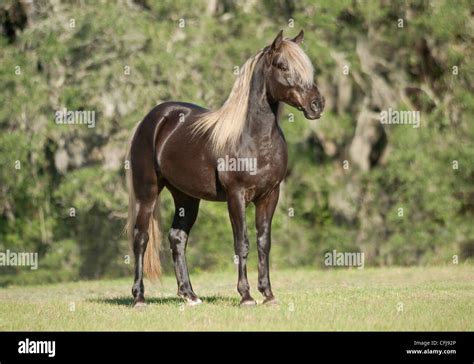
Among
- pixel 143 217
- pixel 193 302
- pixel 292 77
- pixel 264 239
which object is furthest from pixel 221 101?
pixel 292 77

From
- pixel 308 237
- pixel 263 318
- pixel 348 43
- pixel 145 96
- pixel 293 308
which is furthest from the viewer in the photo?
pixel 308 237

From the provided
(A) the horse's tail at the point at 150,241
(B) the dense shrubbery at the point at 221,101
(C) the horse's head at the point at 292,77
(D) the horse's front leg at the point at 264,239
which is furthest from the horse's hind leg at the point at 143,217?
(B) the dense shrubbery at the point at 221,101

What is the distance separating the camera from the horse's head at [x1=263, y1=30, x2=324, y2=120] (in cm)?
901

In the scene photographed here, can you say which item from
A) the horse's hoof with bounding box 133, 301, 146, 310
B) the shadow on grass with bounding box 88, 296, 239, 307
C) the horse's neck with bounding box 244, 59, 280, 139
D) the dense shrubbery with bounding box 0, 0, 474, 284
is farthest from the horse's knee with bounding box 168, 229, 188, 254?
the dense shrubbery with bounding box 0, 0, 474, 284

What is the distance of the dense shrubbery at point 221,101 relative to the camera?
19.0m

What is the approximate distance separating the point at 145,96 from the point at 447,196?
7.48 m

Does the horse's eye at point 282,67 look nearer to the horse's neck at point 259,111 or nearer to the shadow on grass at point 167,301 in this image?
the horse's neck at point 259,111

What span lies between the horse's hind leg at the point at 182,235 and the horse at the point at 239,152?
0.06 feet

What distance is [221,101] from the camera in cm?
1966

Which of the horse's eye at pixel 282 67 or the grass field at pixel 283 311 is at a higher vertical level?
the horse's eye at pixel 282 67

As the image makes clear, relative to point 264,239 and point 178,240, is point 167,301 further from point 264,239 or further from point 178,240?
point 264,239

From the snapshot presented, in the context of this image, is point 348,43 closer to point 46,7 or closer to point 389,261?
point 389,261

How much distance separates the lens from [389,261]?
21250 millimetres

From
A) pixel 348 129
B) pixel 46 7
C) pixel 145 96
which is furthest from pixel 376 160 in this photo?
pixel 46 7
